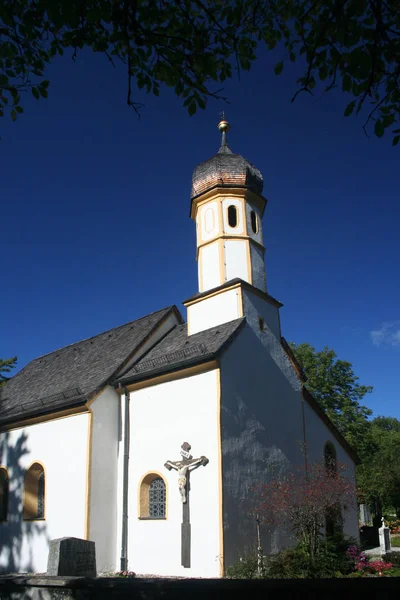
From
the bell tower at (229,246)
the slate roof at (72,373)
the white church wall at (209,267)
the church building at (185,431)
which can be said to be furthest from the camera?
the white church wall at (209,267)

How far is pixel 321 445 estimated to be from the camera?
17.7 meters

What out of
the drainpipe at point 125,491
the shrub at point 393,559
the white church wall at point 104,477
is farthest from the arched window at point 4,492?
the shrub at point 393,559

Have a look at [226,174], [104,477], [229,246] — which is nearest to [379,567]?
[104,477]

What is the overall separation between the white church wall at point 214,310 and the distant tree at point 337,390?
20.7 m

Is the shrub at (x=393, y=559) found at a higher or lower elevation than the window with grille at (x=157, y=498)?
lower

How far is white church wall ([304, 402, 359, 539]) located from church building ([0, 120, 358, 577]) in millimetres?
65

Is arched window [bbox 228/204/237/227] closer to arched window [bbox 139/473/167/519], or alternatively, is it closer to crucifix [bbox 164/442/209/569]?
crucifix [bbox 164/442/209/569]

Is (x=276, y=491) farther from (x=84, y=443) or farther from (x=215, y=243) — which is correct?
(x=215, y=243)

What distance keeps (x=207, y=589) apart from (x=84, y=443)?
1180cm

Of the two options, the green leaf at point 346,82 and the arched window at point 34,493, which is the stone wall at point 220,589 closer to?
the green leaf at point 346,82

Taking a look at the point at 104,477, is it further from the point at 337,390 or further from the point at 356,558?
the point at 337,390

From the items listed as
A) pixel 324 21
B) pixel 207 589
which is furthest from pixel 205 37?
pixel 207 589

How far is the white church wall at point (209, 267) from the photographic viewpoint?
1695 cm

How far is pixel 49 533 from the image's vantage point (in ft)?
50.3
